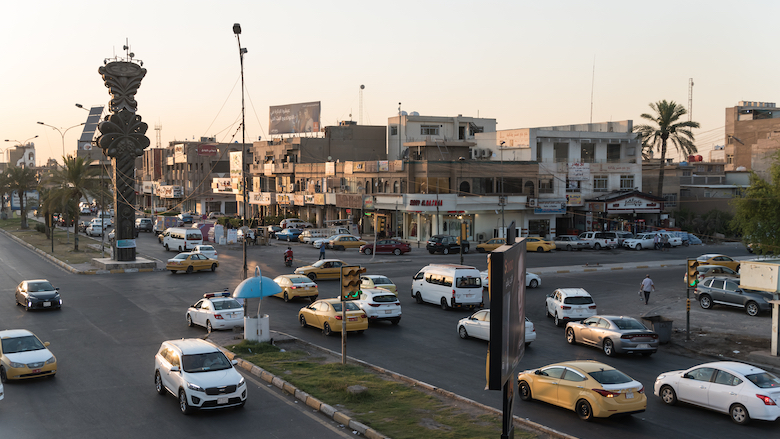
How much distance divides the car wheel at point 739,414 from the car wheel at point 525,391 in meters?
4.58

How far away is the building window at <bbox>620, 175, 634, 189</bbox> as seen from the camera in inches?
2924

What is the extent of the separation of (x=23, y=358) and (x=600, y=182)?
65251 millimetres

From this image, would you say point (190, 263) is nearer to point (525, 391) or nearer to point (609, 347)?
point (609, 347)

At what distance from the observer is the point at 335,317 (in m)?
24.3

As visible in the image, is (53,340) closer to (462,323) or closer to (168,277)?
(462,323)

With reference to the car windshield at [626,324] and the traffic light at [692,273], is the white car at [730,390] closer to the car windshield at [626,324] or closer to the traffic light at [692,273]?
the car windshield at [626,324]

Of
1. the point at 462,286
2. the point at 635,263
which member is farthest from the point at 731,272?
the point at 462,286

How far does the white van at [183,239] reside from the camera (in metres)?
55.6

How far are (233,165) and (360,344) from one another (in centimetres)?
8780

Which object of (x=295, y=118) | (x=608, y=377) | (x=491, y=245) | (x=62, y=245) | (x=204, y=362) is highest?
(x=295, y=118)

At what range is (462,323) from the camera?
24203 mm

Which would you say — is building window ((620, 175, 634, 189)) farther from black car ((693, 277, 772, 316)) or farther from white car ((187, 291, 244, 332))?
white car ((187, 291, 244, 332))

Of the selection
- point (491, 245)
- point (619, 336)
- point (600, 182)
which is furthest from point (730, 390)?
point (600, 182)

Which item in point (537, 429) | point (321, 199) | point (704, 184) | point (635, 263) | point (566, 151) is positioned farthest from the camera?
point (704, 184)
